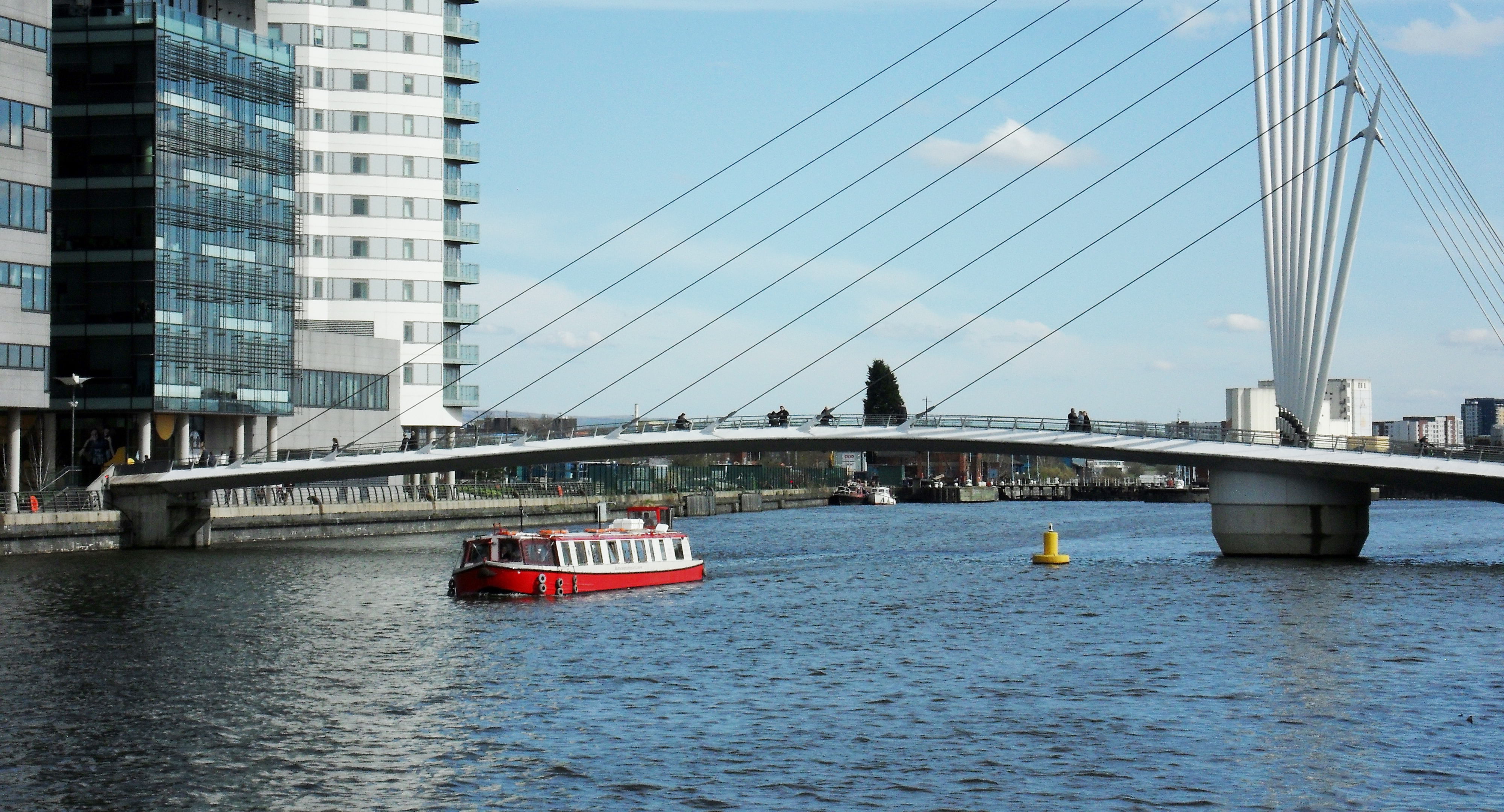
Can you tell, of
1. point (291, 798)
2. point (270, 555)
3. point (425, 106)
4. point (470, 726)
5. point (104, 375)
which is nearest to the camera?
point (291, 798)

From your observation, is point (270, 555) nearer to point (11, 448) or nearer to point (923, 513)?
point (11, 448)

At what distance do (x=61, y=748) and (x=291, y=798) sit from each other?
552 cm

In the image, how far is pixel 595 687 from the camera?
3372cm

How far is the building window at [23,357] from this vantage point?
69812 mm

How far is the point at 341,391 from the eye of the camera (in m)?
101

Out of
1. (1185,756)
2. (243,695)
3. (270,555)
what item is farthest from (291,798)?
(270,555)

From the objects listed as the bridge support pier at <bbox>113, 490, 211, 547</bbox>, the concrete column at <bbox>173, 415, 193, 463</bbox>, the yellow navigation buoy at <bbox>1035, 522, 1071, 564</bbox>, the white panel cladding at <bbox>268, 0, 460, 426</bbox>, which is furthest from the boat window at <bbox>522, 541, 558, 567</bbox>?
the white panel cladding at <bbox>268, 0, 460, 426</bbox>

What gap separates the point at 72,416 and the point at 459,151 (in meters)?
45.3

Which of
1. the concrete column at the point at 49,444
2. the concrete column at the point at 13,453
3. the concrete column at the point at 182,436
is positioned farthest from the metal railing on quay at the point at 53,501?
the concrete column at the point at 182,436

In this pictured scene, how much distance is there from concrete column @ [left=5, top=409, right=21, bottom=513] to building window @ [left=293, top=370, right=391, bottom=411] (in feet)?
69.4

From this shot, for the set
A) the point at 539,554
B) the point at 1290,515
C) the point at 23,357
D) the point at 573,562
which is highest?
the point at 23,357

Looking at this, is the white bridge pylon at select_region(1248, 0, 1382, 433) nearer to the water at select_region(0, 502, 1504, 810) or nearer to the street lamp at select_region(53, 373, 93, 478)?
the water at select_region(0, 502, 1504, 810)

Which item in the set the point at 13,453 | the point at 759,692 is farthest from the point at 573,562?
the point at 13,453

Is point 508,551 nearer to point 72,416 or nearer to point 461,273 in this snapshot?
point 72,416
